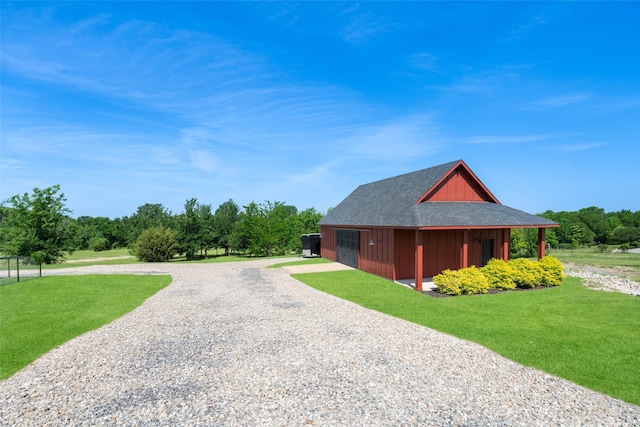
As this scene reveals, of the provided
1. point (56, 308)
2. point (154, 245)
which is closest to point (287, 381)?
point (56, 308)

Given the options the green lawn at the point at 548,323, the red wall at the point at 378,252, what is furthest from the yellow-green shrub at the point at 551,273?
the red wall at the point at 378,252

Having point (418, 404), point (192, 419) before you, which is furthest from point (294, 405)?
point (418, 404)

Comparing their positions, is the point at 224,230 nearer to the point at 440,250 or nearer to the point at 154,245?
the point at 154,245

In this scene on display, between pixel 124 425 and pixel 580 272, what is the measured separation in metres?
25.0

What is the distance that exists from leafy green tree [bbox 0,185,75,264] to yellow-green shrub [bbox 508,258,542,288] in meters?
37.9

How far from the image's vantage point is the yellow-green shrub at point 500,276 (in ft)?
53.3

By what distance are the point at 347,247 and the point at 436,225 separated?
9.52 meters

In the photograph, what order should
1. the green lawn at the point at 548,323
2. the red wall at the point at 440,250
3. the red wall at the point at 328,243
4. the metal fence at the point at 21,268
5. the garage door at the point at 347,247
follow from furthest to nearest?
the red wall at the point at 328,243 → the garage door at the point at 347,247 → the metal fence at the point at 21,268 → the red wall at the point at 440,250 → the green lawn at the point at 548,323

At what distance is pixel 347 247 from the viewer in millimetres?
24578

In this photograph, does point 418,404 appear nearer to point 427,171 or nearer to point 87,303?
point 87,303

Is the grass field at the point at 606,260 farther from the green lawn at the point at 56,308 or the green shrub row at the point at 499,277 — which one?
the green lawn at the point at 56,308

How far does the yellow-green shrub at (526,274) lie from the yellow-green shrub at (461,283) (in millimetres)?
2174

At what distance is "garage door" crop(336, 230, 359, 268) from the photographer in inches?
909

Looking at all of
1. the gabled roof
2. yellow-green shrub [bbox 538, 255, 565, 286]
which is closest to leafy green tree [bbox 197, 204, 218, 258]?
the gabled roof
